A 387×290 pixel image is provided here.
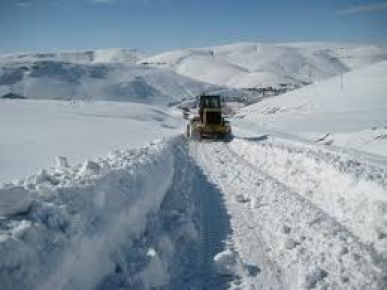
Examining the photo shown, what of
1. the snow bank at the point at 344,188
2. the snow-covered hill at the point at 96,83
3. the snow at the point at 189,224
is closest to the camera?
the snow at the point at 189,224

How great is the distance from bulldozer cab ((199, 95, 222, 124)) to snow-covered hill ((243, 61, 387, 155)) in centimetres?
728

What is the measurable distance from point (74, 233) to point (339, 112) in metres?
55.1

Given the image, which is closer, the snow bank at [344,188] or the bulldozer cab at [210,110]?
the snow bank at [344,188]

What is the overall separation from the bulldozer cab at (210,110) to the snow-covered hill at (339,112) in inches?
287

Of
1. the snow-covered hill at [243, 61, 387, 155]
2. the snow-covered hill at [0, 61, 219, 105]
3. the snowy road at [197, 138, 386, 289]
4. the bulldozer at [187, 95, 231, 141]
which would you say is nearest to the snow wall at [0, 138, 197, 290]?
the snowy road at [197, 138, 386, 289]

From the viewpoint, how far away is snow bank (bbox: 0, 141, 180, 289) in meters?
5.14

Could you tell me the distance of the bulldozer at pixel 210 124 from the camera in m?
29.2

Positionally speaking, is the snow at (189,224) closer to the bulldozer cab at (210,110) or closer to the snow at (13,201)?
the snow at (13,201)

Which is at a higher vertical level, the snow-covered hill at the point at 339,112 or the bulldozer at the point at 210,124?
the bulldozer at the point at 210,124

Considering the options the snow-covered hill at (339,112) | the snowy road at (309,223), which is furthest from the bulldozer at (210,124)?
the snowy road at (309,223)

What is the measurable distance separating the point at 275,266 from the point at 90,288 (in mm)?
2554

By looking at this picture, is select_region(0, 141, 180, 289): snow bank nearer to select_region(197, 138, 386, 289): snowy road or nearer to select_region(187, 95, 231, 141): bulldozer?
select_region(197, 138, 386, 289): snowy road

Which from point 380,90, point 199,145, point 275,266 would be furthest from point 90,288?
point 380,90

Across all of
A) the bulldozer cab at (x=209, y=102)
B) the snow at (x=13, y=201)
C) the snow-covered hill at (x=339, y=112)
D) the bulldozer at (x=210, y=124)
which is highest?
the snow at (x=13, y=201)
